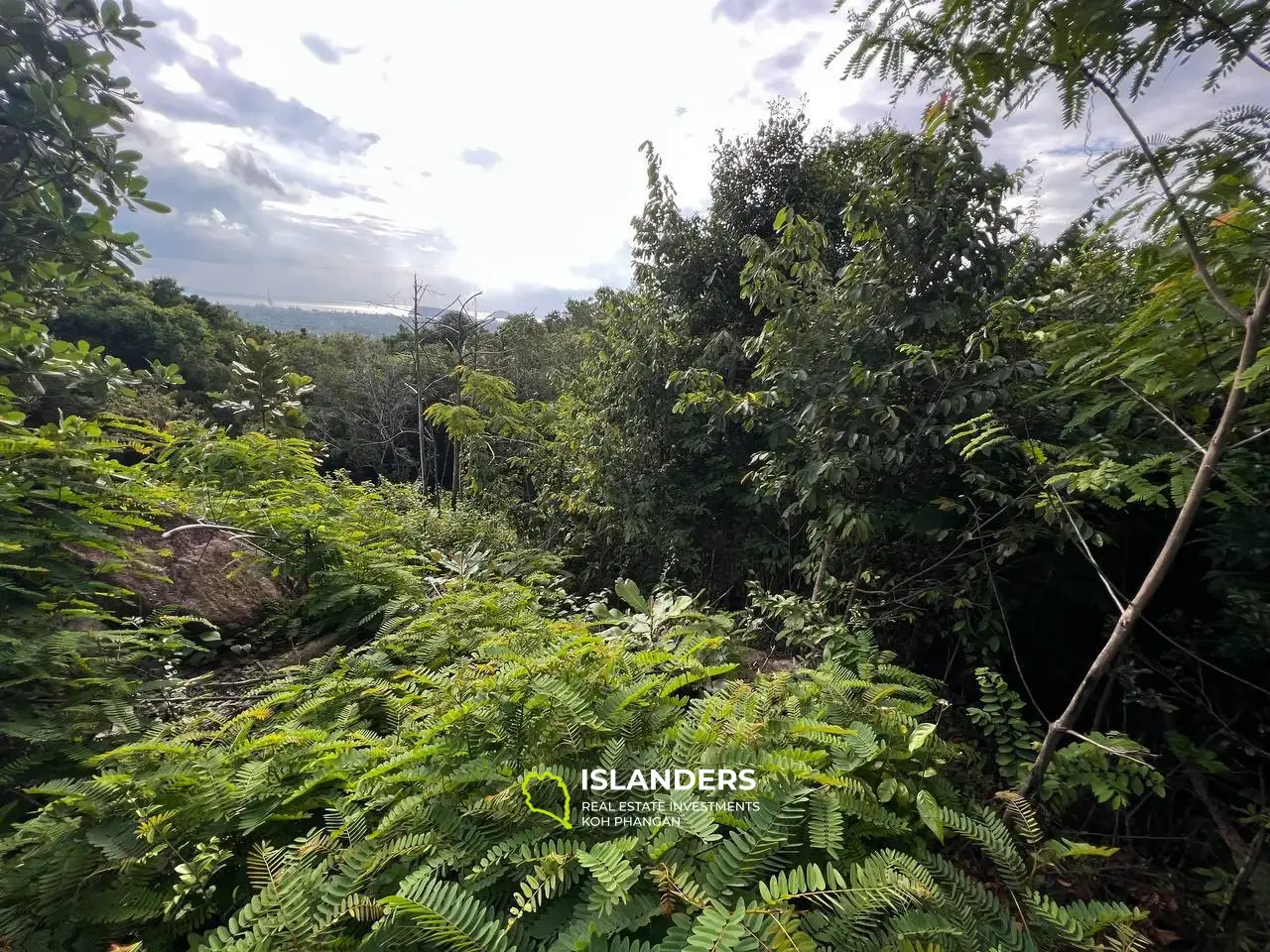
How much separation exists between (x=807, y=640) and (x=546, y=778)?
162 cm

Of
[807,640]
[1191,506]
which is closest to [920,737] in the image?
[1191,506]

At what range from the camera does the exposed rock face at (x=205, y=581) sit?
303 cm

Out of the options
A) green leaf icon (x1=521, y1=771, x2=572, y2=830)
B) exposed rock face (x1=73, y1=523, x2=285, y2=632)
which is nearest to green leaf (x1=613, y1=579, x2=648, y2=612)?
green leaf icon (x1=521, y1=771, x2=572, y2=830)

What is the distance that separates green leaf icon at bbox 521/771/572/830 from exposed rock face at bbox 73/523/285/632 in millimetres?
2631

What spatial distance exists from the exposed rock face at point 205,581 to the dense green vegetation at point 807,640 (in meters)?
0.03

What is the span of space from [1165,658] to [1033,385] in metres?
1.34

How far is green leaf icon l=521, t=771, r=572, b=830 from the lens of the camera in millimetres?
1388

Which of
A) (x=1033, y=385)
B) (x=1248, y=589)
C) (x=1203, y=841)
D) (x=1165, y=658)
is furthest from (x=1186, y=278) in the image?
(x=1203, y=841)

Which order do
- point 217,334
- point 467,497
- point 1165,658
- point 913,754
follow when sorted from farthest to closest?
point 217,334
point 467,497
point 1165,658
point 913,754

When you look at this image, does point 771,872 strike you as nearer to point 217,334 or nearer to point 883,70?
point 883,70

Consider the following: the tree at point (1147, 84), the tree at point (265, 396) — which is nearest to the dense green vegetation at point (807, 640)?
the tree at point (1147, 84)

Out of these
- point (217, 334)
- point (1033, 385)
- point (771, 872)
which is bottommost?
point (771, 872)

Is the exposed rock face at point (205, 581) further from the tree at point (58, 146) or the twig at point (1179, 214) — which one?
the twig at point (1179, 214)

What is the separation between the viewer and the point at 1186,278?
5.06 feet
